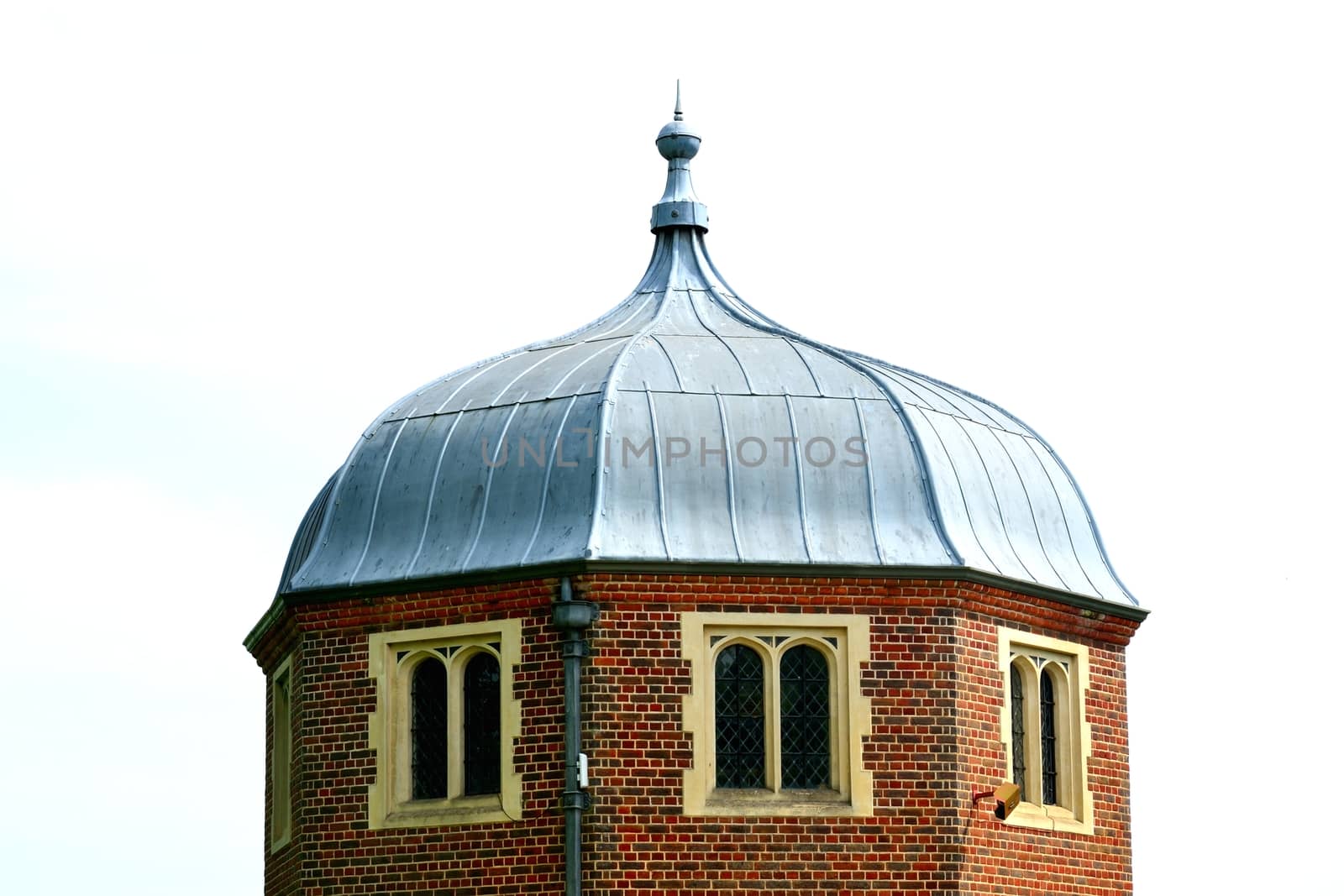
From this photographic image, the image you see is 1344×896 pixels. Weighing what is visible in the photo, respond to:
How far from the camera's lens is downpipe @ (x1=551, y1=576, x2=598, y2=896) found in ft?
93.0

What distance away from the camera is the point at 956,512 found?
99.3 ft

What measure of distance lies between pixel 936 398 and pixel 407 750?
283 inches

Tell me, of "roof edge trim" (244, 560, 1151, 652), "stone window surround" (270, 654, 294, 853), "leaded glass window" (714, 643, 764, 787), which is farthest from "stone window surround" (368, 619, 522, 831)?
"leaded glass window" (714, 643, 764, 787)

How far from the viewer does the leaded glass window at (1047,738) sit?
3069cm

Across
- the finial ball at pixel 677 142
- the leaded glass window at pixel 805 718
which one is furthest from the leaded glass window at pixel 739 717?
the finial ball at pixel 677 142

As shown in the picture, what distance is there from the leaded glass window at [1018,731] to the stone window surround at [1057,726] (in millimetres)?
38

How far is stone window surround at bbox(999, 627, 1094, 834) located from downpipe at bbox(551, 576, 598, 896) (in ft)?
15.0

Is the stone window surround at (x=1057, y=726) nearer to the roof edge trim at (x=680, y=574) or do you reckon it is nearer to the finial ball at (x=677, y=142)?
the roof edge trim at (x=680, y=574)

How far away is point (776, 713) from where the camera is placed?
29.0m

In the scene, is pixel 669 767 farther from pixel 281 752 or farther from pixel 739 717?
pixel 281 752

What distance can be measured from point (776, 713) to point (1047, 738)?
3704 millimetres

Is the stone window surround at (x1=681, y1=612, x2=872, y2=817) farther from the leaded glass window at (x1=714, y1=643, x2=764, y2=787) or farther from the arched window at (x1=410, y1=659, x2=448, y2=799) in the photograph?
the arched window at (x1=410, y1=659, x2=448, y2=799)

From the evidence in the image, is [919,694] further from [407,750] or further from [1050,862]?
[407,750]

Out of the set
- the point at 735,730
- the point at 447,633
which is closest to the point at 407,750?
the point at 447,633
